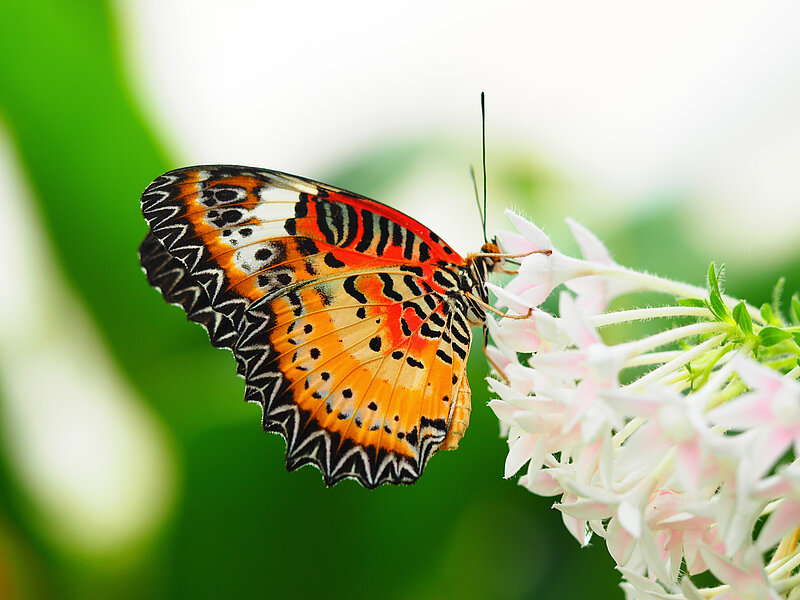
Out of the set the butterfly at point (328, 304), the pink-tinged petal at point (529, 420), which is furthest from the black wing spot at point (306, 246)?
the pink-tinged petal at point (529, 420)

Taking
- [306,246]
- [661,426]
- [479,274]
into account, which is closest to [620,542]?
[661,426]

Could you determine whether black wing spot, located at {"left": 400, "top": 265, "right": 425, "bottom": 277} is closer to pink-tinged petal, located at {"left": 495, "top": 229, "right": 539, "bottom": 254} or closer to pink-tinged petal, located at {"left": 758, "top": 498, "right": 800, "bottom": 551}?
pink-tinged petal, located at {"left": 495, "top": 229, "right": 539, "bottom": 254}

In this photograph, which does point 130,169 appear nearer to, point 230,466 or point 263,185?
point 230,466

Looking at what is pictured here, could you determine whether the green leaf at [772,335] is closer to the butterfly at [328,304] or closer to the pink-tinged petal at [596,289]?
the pink-tinged petal at [596,289]

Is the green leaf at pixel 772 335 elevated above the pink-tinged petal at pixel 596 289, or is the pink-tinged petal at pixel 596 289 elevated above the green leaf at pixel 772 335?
the pink-tinged petal at pixel 596 289

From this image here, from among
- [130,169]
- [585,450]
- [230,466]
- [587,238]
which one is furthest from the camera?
[130,169]

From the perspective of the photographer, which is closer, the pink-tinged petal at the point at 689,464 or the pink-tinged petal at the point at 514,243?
the pink-tinged petal at the point at 689,464

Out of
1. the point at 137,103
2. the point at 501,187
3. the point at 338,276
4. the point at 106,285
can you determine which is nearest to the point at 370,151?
the point at 501,187

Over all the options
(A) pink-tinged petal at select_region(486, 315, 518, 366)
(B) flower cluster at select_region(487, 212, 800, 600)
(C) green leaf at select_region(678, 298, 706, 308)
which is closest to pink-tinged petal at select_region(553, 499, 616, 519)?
(B) flower cluster at select_region(487, 212, 800, 600)
